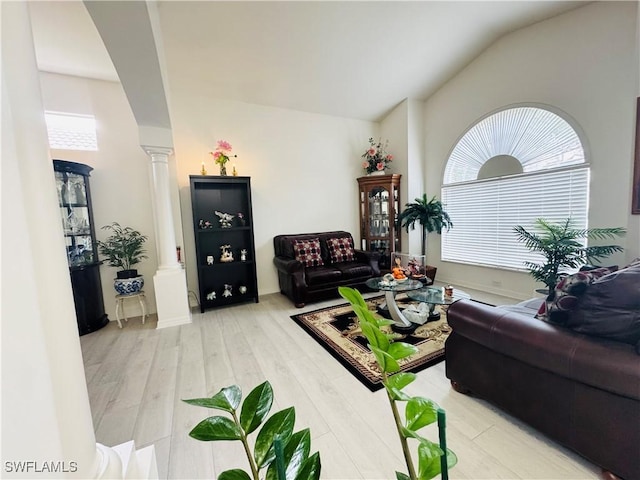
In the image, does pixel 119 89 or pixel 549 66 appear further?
pixel 119 89

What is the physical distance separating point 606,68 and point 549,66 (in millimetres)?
529

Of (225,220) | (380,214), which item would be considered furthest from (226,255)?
(380,214)

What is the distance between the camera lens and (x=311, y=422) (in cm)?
162

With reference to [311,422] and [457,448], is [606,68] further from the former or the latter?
[311,422]

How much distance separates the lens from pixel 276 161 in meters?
4.16

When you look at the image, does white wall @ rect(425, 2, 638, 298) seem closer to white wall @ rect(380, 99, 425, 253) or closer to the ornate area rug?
white wall @ rect(380, 99, 425, 253)

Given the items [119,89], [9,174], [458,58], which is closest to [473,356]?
[9,174]

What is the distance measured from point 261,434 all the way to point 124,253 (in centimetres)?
348

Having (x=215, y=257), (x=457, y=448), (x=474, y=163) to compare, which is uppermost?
(x=474, y=163)

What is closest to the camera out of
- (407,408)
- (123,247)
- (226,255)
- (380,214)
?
(407,408)

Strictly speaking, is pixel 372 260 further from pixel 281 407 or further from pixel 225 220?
pixel 281 407

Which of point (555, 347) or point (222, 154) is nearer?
point (555, 347)

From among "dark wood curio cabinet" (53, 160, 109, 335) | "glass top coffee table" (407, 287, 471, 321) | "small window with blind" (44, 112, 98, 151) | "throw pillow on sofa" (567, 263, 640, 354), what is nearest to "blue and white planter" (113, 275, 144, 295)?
"dark wood curio cabinet" (53, 160, 109, 335)

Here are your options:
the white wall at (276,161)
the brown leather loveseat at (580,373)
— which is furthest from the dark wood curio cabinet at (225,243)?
the brown leather loveseat at (580,373)
